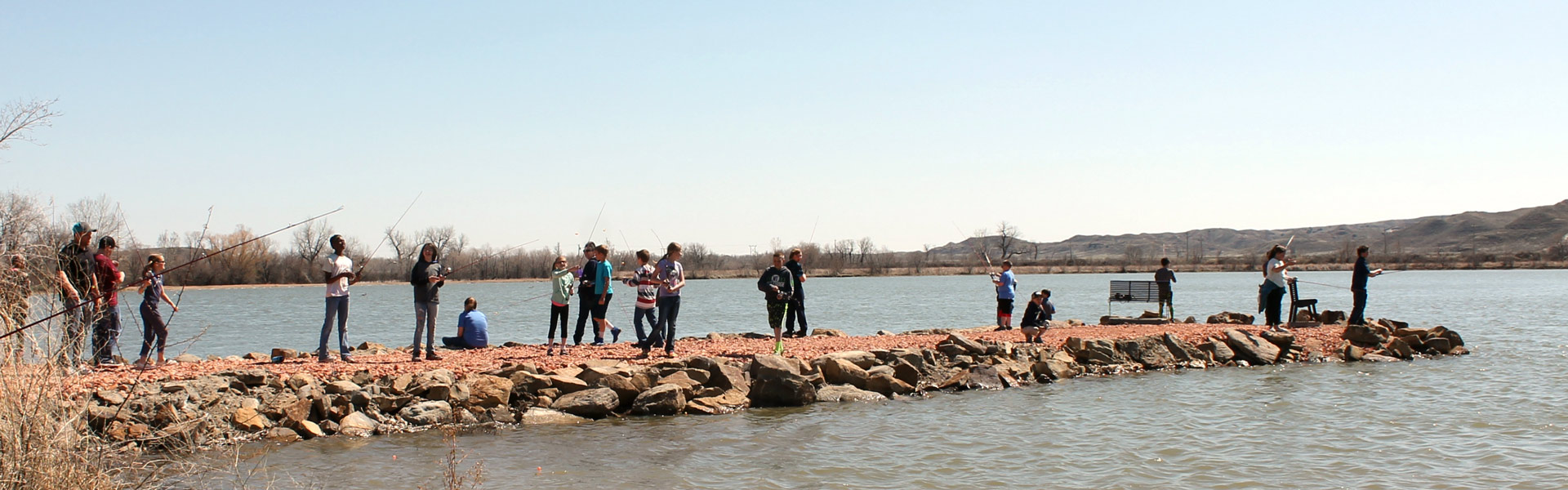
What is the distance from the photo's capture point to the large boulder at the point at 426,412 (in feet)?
34.7

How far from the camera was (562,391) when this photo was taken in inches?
456

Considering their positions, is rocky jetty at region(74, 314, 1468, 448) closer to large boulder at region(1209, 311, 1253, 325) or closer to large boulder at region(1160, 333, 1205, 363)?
large boulder at region(1160, 333, 1205, 363)

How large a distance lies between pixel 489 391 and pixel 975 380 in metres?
6.48

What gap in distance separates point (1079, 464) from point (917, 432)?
1.95 metres

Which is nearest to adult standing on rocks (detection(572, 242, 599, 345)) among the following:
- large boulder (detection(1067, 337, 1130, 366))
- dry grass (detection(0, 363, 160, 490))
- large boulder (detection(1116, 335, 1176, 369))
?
large boulder (detection(1067, 337, 1130, 366))

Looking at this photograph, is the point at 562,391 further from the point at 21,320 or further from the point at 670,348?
the point at 21,320

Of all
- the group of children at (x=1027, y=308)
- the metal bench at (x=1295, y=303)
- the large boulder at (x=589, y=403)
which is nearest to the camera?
the large boulder at (x=589, y=403)

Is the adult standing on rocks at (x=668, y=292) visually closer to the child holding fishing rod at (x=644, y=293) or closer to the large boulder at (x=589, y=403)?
the child holding fishing rod at (x=644, y=293)

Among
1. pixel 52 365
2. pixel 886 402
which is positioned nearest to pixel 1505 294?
pixel 886 402

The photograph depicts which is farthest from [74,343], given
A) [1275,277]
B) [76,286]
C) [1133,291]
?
[1133,291]

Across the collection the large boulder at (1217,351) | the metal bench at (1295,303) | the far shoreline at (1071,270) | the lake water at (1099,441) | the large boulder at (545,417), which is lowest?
the lake water at (1099,441)

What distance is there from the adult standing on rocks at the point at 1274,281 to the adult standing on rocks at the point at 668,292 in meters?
9.85

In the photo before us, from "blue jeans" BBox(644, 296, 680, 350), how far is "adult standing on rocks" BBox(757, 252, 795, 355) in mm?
1445

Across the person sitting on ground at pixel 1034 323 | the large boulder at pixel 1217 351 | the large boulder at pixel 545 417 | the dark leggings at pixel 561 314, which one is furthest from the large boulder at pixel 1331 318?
the large boulder at pixel 545 417
